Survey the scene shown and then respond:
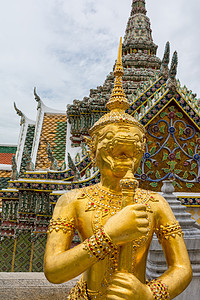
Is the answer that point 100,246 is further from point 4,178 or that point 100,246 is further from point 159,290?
point 4,178

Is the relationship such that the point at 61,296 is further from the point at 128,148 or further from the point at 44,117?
the point at 44,117

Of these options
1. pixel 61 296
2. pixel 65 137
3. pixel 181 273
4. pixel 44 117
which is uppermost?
pixel 44 117

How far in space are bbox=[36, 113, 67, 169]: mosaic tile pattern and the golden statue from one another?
5.72m

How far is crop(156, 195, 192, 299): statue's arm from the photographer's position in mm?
1571

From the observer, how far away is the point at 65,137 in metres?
8.73

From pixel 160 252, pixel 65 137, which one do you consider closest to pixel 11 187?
pixel 65 137

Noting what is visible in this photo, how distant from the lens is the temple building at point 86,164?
17.1ft

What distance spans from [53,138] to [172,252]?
7344 millimetres

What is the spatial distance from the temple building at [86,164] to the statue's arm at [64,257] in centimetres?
307

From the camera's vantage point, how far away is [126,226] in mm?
1419

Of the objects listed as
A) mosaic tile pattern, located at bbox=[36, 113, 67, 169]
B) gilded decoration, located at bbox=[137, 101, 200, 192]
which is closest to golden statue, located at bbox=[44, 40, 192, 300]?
gilded decoration, located at bbox=[137, 101, 200, 192]

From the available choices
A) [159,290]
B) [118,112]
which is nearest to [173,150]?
[118,112]

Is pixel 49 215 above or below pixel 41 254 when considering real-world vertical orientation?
above

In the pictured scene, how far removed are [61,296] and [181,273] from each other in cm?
181
